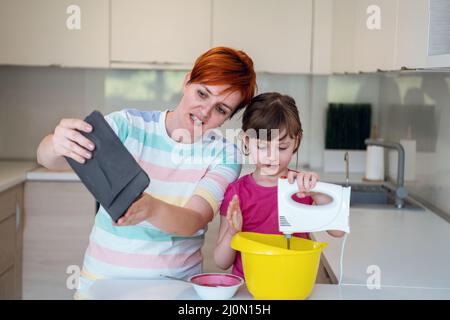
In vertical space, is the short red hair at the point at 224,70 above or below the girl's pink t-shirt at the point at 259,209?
above

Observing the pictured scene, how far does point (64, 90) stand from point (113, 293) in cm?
259

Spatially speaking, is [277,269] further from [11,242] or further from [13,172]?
[13,172]

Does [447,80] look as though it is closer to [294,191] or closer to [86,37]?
[294,191]

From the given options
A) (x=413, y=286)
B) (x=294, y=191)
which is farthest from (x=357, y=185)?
→ (x=294, y=191)

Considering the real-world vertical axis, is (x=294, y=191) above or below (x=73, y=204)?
above

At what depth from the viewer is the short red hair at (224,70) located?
1.67 m

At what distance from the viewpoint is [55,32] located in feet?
11.4

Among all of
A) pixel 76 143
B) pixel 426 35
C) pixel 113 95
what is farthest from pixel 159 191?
pixel 113 95

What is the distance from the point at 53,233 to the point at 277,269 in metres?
2.17

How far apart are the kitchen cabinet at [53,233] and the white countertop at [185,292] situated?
1.78 meters

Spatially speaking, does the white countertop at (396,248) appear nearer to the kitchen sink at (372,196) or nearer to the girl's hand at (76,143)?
the kitchen sink at (372,196)

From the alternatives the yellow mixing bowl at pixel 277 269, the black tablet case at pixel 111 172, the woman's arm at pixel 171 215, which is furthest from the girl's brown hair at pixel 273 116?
the black tablet case at pixel 111 172

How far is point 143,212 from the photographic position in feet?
4.72

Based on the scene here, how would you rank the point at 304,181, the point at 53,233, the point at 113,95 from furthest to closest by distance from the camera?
the point at 113,95 → the point at 53,233 → the point at 304,181
